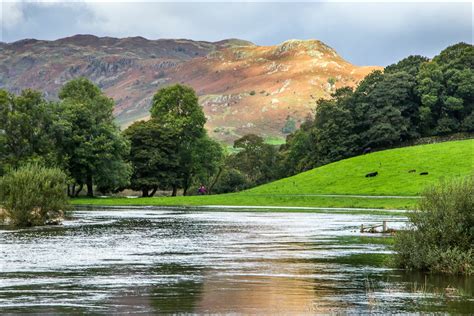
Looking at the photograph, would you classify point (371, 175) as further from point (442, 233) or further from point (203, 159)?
point (442, 233)

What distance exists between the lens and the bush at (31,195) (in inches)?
2381

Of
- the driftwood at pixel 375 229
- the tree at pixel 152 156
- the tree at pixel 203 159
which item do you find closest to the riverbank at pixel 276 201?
the tree at pixel 152 156

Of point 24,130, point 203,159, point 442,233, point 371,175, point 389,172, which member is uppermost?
point 24,130

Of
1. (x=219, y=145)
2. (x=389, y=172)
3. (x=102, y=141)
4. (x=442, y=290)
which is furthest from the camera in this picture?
(x=219, y=145)

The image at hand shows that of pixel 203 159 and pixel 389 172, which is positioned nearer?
pixel 389 172

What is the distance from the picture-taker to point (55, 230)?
56531 millimetres

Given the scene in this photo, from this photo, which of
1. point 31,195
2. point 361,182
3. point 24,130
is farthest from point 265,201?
point 31,195

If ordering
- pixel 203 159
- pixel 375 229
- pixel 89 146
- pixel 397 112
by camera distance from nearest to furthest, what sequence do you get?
pixel 375 229 < pixel 89 146 < pixel 203 159 < pixel 397 112

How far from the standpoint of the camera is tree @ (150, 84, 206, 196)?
146m

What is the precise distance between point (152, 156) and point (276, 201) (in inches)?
1386

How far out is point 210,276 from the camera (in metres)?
30.8

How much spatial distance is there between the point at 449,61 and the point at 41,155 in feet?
314

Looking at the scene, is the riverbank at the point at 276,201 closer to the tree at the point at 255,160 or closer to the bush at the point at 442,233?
the tree at the point at 255,160

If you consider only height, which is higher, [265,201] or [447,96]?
[447,96]
